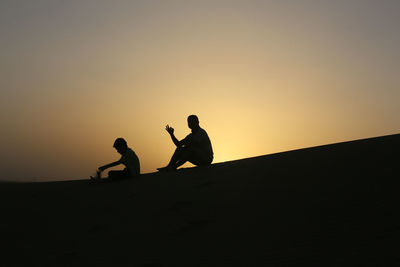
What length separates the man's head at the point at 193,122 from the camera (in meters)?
7.45

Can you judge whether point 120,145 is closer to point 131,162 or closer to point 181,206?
point 131,162

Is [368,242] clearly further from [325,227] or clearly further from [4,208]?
[4,208]

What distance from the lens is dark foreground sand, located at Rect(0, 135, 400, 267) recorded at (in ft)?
9.70

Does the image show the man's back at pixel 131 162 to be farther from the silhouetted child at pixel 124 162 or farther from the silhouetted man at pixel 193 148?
the silhouetted man at pixel 193 148

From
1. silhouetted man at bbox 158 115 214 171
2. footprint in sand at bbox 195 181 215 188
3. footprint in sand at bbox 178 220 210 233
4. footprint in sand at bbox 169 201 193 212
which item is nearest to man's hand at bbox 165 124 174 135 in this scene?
silhouetted man at bbox 158 115 214 171

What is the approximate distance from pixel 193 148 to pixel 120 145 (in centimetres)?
142

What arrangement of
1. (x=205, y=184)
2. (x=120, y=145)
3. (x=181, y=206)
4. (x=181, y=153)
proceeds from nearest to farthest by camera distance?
(x=181, y=206)
(x=205, y=184)
(x=120, y=145)
(x=181, y=153)

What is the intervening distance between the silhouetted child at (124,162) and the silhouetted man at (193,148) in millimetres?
718

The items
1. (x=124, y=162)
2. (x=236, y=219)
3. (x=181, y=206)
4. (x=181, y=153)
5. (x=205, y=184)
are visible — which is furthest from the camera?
(x=181, y=153)

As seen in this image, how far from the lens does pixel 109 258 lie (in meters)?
3.52

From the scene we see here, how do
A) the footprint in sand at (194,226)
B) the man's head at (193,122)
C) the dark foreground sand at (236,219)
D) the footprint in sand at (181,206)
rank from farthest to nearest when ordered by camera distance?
the man's head at (193,122) → the footprint in sand at (181,206) → the footprint in sand at (194,226) → the dark foreground sand at (236,219)

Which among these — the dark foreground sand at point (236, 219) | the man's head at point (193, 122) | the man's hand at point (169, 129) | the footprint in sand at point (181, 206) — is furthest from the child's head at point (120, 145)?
the footprint in sand at point (181, 206)

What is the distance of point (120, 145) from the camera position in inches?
287

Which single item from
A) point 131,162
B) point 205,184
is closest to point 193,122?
point 131,162
